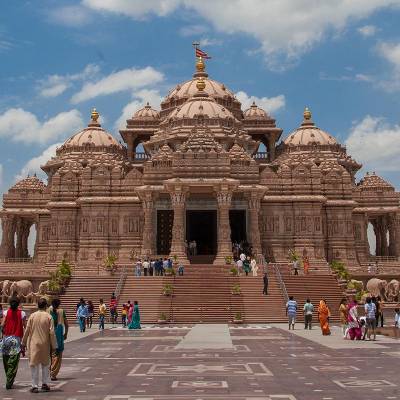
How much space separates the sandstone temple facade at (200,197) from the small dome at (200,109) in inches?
6.3

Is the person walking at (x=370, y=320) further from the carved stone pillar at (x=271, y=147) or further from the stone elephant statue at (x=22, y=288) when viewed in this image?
the carved stone pillar at (x=271, y=147)

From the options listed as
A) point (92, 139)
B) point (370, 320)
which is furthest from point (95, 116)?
point (370, 320)

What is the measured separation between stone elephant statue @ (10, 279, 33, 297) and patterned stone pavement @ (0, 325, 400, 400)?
2383 centimetres

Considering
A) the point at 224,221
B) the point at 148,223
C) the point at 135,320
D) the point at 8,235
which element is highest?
the point at 8,235

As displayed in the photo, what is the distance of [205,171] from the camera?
53625 mm

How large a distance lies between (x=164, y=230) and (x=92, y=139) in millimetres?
20187

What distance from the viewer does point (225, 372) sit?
51.2 ft

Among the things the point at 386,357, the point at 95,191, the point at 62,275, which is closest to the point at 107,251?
the point at 95,191

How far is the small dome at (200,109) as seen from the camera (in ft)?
216

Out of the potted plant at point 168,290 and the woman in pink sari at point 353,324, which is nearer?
the woman in pink sari at point 353,324

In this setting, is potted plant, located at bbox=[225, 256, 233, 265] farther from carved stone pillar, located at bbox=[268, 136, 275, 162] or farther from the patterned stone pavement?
carved stone pillar, located at bbox=[268, 136, 275, 162]

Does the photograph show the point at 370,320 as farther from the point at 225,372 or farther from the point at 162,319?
the point at 162,319

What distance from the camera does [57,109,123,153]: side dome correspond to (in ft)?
239

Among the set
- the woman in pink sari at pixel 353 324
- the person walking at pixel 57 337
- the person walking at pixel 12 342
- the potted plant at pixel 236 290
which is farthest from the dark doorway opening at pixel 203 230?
the person walking at pixel 12 342
